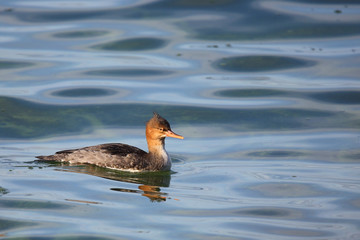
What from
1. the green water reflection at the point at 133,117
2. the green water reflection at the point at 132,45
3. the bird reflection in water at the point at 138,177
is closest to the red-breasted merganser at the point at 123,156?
the bird reflection in water at the point at 138,177

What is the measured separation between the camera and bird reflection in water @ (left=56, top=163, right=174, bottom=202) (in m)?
10.7

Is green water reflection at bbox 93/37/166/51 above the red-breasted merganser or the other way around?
above

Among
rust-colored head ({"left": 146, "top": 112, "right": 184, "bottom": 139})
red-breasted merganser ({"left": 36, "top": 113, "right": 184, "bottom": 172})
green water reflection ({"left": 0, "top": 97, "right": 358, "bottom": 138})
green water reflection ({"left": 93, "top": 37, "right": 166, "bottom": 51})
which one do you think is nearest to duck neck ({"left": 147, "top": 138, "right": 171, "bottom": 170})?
red-breasted merganser ({"left": 36, "top": 113, "right": 184, "bottom": 172})

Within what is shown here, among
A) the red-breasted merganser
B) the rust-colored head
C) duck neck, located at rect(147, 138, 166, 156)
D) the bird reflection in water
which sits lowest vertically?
the bird reflection in water

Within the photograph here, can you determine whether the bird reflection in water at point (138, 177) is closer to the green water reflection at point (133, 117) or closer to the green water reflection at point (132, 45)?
the green water reflection at point (133, 117)

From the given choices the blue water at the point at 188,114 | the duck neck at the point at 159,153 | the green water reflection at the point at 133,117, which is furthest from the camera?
the green water reflection at the point at 133,117

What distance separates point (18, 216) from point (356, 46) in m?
12.2

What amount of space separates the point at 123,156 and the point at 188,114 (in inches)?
136

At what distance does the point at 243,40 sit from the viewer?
1953 centimetres

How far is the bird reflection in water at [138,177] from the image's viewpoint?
10.7m

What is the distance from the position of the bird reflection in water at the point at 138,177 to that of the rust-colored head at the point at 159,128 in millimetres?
656

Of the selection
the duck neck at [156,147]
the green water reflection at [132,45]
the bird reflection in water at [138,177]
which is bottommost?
the bird reflection in water at [138,177]

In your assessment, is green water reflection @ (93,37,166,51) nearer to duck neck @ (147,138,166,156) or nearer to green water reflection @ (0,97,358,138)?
green water reflection @ (0,97,358,138)

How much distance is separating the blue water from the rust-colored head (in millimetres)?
623
